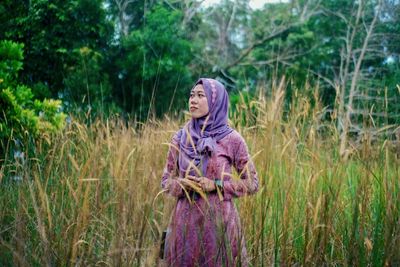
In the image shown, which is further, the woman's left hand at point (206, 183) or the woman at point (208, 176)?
the woman at point (208, 176)

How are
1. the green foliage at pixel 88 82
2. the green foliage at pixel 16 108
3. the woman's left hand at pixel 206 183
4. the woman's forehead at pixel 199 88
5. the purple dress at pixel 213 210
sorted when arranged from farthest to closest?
the green foliage at pixel 88 82, the green foliage at pixel 16 108, the woman's forehead at pixel 199 88, the purple dress at pixel 213 210, the woman's left hand at pixel 206 183

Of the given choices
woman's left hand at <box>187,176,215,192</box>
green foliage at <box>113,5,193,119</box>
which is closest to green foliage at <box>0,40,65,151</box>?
woman's left hand at <box>187,176,215,192</box>

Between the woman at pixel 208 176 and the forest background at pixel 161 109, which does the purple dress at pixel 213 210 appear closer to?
the woman at pixel 208 176

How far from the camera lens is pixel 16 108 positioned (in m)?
4.68

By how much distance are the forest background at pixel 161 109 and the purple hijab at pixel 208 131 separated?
0.62ft

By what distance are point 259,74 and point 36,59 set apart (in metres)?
10.3

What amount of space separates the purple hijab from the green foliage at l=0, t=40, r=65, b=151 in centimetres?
265

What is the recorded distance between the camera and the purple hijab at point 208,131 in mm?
2146

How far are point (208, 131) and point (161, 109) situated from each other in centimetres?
1240

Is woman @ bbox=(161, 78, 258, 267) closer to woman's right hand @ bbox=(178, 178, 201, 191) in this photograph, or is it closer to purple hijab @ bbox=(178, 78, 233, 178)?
purple hijab @ bbox=(178, 78, 233, 178)

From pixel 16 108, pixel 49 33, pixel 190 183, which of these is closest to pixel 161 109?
pixel 49 33

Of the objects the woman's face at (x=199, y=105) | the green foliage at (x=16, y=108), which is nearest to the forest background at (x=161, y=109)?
the green foliage at (x=16, y=108)

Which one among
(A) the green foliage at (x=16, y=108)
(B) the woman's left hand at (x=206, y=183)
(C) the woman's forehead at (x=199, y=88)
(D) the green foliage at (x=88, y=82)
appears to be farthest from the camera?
(D) the green foliage at (x=88, y=82)

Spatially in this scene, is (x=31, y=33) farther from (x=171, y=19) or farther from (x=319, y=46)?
(x=319, y=46)
